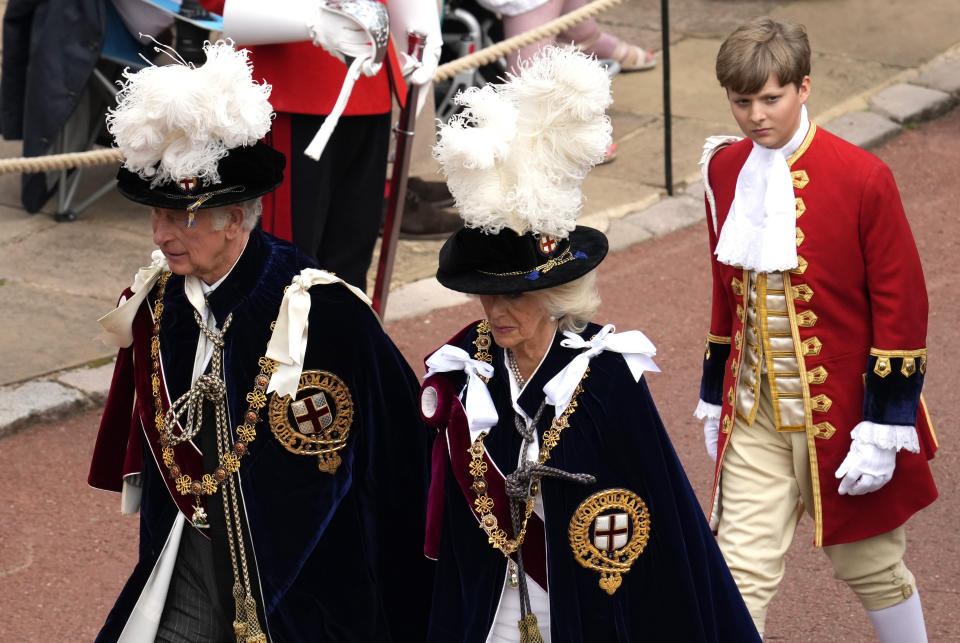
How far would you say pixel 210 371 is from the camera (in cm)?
357

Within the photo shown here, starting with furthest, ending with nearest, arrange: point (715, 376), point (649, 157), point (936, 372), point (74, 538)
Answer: point (649, 157), point (936, 372), point (74, 538), point (715, 376)

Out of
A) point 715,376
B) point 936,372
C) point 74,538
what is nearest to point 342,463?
point 715,376

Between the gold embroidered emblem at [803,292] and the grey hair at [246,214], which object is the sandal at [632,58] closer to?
→ the gold embroidered emblem at [803,292]

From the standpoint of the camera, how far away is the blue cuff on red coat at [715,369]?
4082 millimetres

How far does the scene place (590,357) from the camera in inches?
125

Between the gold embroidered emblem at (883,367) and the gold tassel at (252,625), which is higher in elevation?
the gold embroidered emblem at (883,367)

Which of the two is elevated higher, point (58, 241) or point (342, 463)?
point (342, 463)

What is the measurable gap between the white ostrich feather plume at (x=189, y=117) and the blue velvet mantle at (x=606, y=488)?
0.79m

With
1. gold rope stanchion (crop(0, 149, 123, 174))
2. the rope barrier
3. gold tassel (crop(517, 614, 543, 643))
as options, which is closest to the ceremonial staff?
the rope barrier

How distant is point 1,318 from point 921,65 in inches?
234

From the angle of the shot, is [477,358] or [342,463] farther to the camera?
[342,463]

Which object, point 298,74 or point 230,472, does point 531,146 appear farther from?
point 298,74

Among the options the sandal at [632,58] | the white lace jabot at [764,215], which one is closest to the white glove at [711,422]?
the white lace jabot at [764,215]

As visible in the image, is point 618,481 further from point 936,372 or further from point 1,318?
point 1,318
